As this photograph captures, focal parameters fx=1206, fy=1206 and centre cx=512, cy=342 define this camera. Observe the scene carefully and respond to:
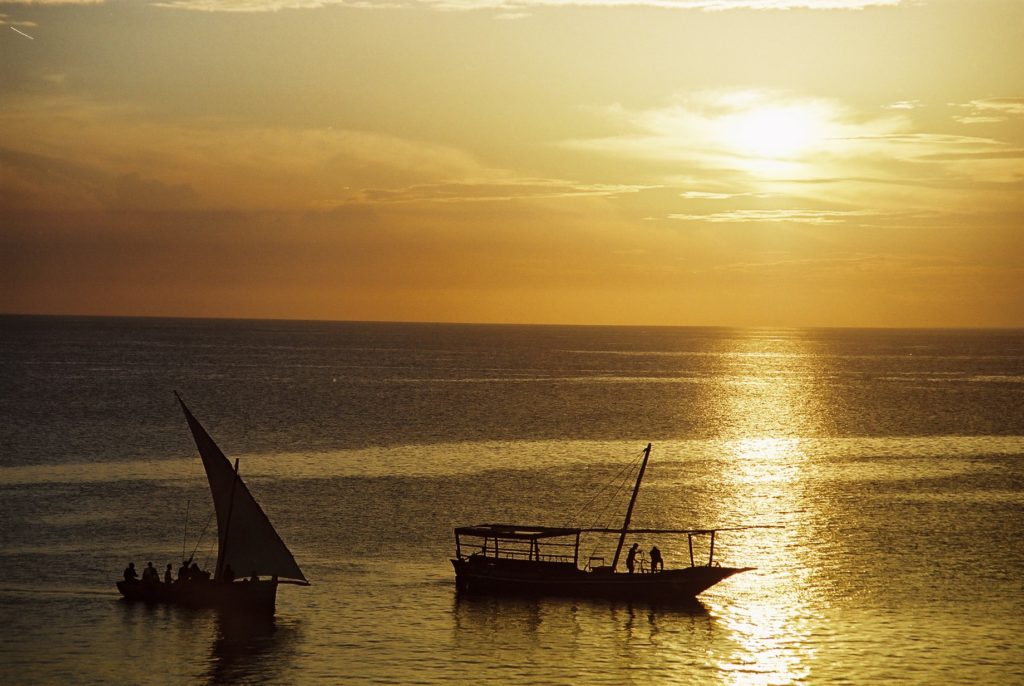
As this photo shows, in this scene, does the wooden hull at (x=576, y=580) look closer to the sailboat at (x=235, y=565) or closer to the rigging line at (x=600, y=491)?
the sailboat at (x=235, y=565)

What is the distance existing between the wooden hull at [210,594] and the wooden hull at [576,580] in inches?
360

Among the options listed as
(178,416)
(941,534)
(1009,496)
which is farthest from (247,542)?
(178,416)

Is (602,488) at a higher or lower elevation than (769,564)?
higher

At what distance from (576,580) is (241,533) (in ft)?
49.2

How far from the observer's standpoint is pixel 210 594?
51312mm

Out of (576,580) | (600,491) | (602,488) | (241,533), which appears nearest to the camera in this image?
(241,533)

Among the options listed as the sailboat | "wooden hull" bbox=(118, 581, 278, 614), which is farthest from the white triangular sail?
"wooden hull" bbox=(118, 581, 278, 614)

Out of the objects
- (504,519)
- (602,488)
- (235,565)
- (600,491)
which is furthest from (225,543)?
(602,488)

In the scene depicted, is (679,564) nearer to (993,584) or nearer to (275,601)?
(993,584)

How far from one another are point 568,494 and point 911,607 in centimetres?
3277

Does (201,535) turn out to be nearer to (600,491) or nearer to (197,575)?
(197,575)

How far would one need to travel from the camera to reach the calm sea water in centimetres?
4481

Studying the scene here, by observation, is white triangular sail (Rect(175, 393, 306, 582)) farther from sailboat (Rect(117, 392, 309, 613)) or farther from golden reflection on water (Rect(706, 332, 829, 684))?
golden reflection on water (Rect(706, 332, 829, 684))

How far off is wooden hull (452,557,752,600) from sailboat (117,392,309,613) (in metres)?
8.08
